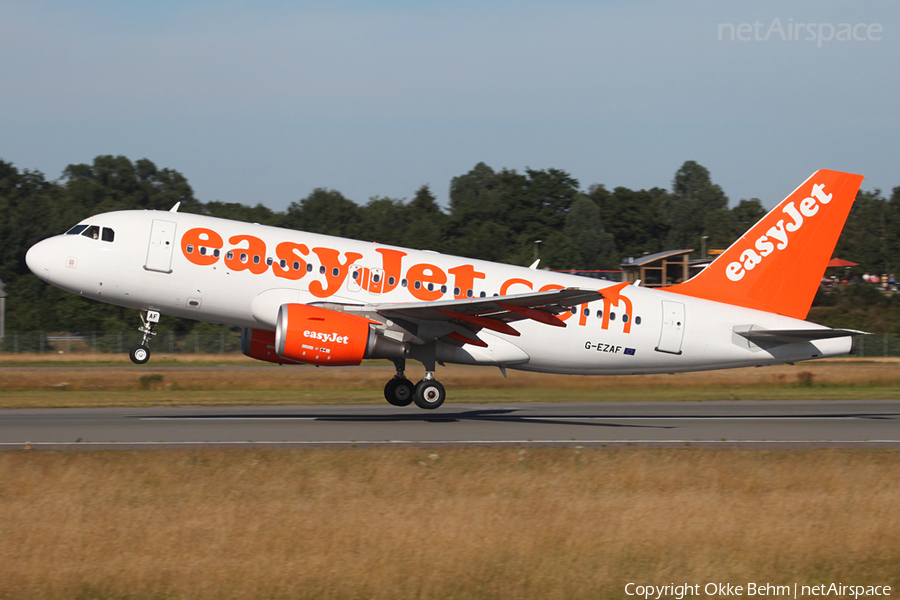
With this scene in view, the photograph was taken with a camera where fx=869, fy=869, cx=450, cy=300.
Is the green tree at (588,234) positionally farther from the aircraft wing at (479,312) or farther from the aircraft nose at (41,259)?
the aircraft nose at (41,259)

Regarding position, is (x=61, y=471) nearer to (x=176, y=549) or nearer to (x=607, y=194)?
(x=176, y=549)

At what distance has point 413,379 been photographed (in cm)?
2978

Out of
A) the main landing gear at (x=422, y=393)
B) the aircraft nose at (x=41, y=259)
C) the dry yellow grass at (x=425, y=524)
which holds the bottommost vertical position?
the dry yellow grass at (x=425, y=524)

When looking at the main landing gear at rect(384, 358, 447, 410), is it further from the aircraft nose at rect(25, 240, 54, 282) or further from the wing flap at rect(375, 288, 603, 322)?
the aircraft nose at rect(25, 240, 54, 282)

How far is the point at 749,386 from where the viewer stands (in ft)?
123

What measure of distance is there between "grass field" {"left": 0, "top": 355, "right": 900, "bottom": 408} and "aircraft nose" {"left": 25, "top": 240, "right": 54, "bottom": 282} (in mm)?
7418

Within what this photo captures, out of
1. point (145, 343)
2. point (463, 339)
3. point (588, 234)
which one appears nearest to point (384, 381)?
point (463, 339)

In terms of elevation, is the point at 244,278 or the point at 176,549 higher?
the point at 244,278

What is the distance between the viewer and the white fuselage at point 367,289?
21.5 m

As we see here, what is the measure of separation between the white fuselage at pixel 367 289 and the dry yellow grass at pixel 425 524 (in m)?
6.70

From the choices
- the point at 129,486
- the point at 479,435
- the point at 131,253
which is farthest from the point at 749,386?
the point at 129,486

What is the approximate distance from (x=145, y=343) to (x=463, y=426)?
809 cm

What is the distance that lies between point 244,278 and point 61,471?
828cm

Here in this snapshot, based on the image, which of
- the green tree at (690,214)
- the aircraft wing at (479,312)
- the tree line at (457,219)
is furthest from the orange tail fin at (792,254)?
the green tree at (690,214)
